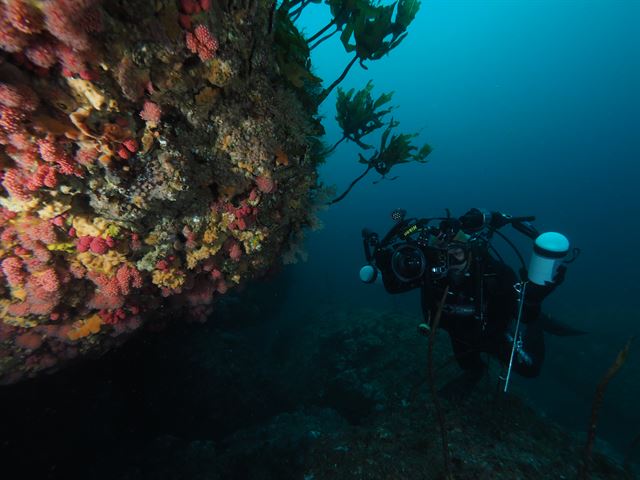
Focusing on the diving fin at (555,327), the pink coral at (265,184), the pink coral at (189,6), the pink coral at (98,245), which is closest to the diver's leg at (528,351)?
the diving fin at (555,327)

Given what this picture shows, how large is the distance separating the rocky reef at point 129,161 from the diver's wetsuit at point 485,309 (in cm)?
303

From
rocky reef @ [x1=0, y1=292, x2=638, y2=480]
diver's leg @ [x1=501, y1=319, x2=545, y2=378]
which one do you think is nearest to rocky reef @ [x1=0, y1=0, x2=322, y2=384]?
rocky reef @ [x1=0, y1=292, x2=638, y2=480]

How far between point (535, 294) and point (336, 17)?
17.3 ft

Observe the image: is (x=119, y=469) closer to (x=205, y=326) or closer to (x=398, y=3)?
(x=205, y=326)

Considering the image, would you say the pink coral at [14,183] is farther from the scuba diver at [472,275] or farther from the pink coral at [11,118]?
the scuba diver at [472,275]

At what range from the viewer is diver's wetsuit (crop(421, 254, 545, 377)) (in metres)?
4.72

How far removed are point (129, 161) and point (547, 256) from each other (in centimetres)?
518

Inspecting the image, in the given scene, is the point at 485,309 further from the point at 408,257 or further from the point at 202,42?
the point at 202,42

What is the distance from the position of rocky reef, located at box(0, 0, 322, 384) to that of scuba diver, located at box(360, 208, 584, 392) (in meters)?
1.92

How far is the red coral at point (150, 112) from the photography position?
2.00m

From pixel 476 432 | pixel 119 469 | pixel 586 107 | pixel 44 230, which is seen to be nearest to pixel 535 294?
pixel 476 432

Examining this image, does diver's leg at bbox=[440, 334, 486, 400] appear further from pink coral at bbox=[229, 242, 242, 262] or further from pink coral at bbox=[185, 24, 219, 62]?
pink coral at bbox=[185, 24, 219, 62]

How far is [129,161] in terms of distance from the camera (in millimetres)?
2139

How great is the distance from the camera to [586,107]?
3041 inches
